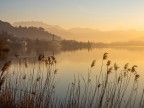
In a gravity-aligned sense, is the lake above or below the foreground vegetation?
below

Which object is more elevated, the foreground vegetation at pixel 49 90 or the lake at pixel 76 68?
the foreground vegetation at pixel 49 90

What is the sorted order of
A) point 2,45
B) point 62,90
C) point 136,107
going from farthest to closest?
point 62,90
point 136,107
point 2,45

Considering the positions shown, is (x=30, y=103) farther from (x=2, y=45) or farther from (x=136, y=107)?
(x=136, y=107)

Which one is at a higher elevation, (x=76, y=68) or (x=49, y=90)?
(x=49, y=90)

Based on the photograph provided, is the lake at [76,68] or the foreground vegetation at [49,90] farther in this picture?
the lake at [76,68]

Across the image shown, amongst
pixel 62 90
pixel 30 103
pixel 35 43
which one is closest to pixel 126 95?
pixel 62 90

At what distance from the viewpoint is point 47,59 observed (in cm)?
863

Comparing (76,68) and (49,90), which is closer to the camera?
(49,90)

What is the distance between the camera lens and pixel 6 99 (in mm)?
8031

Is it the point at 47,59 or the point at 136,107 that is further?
the point at 136,107

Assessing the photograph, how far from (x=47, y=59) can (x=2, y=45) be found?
219 centimetres

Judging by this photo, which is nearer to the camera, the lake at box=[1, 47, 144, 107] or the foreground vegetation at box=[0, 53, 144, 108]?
the foreground vegetation at box=[0, 53, 144, 108]

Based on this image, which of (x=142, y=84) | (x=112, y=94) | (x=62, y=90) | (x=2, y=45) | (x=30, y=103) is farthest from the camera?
(x=142, y=84)

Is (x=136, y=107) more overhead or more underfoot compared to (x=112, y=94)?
more underfoot
